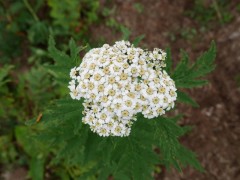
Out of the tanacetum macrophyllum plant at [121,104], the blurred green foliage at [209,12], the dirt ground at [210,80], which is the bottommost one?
the tanacetum macrophyllum plant at [121,104]

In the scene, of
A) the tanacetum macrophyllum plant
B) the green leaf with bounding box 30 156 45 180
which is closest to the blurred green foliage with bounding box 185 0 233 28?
the tanacetum macrophyllum plant

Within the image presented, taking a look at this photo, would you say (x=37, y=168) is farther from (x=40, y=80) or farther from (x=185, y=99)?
(x=185, y=99)

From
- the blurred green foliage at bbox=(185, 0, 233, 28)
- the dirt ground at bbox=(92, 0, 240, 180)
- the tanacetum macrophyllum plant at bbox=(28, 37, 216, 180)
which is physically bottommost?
the tanacetum macrophyllum plant at bbox=(28, 37, 216, 180)

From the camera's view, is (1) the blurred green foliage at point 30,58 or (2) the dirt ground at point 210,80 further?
(2) the dirt ground at point 210,80

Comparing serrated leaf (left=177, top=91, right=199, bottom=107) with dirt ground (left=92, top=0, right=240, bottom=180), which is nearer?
serrated leaf (left=177, top=91, right=199, bottom=107)

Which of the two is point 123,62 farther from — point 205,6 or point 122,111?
point 205,6

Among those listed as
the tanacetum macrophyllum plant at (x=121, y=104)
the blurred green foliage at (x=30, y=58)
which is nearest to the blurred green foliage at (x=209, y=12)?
the blurred green foliage at (x=30, y=58)

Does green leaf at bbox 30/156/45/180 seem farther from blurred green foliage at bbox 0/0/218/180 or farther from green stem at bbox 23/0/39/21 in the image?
green stem at bbox 23/0/39/21

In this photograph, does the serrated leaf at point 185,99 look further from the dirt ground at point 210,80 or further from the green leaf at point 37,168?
the green leaf at point 37,168
